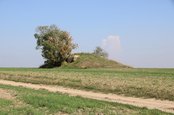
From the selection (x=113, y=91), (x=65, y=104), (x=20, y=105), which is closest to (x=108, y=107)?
(x=65, y=104)

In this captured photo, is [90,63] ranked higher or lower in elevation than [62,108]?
higher

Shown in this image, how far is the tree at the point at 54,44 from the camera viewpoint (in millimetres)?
68438

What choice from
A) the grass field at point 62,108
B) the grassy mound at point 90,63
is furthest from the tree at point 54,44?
the grass field at point 62,108

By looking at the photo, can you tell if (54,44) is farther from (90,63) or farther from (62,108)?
(62,108)

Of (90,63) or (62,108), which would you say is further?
(90,63)

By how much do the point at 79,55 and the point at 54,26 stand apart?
7.54m

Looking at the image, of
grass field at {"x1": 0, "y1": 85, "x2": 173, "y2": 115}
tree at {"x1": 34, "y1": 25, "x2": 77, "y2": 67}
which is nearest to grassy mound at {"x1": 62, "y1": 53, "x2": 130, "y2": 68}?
tree at {"x1": 34, "y1": 25, "x2": 77, "y2": 67}

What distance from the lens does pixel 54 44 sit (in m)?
68.4

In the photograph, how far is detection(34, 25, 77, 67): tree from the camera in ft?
225

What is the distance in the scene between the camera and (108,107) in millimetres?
16875

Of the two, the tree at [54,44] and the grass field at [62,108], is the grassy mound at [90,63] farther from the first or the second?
the grass field at [62,108]

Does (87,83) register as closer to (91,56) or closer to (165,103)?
(165,103)

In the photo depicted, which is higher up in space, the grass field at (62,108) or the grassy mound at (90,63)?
the grassy mound at (90,63)

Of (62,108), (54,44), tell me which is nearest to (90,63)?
(54,44)
